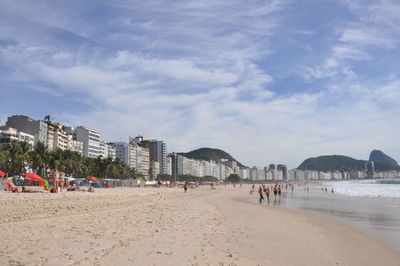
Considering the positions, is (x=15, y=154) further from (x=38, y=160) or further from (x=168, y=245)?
(x=168, y=245)

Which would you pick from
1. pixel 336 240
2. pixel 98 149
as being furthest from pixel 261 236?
pixel 98 149

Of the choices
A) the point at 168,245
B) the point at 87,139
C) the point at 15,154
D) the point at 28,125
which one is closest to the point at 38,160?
the point at 15,154

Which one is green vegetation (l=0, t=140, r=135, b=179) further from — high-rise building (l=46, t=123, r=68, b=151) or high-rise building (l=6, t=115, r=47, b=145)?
high-rise building (l=46, t=123, r=68, b=151)

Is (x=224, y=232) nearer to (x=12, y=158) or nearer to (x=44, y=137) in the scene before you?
(x=12, y=158)

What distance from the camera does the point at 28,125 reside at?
99.4m

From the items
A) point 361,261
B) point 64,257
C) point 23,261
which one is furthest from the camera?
point 361,261

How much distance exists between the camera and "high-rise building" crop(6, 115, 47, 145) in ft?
323

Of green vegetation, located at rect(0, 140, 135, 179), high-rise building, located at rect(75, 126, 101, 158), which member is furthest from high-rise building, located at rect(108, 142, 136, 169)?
green vegetation, located at rect(0, 140, 135, 179)

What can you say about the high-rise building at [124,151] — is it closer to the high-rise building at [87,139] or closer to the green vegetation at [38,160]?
the high-rise building at [87,139]

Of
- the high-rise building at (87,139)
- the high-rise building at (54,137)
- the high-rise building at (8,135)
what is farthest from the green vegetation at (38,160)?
the high-rise building at (87,139)

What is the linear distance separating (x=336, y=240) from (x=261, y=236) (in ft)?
9.79

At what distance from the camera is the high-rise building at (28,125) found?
3880 inches

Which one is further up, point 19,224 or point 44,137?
point 44,137

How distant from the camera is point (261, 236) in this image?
11.8 metres
